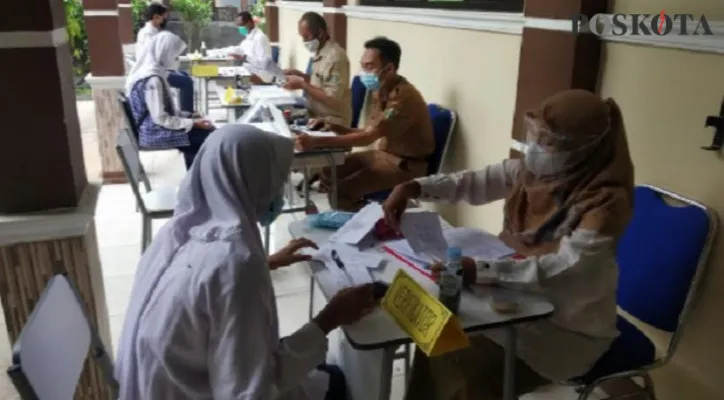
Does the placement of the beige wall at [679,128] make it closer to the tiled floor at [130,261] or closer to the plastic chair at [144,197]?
the tiled floor at [130,261]

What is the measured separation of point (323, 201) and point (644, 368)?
2.83 m

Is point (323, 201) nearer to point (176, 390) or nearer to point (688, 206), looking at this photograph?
point (688, 206)

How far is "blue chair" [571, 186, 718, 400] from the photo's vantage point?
65.3 inches

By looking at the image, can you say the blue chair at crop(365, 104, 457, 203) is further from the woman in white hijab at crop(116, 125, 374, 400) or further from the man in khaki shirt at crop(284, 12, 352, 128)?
the woman in white hijab at crop(116, 125, 374, 400)

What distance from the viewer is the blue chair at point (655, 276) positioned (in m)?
1.66

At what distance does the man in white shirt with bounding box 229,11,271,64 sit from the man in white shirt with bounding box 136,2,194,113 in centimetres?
71

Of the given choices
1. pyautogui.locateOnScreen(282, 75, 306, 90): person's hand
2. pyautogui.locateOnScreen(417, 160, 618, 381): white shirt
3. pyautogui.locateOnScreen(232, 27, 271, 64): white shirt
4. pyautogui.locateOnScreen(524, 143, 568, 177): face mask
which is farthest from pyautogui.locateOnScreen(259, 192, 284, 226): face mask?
pyautogui.locateOnScreen(232, 27, 271, 64): white shirt

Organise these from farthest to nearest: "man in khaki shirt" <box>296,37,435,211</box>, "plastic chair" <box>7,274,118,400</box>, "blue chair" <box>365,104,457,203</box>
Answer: "blue chair" <box>365,104,457,203</box> < "man in khaki shirt" <box>296,37,435,211</box> < "plastic chair" <box>7,274,118,400</box>

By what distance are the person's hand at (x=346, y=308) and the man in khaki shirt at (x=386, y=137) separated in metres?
1.61

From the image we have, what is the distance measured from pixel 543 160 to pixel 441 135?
1.57m

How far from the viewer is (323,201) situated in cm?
423

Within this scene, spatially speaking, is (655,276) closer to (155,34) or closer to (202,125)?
(202,125)

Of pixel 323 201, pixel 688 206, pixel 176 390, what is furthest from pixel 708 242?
pixel 323 201

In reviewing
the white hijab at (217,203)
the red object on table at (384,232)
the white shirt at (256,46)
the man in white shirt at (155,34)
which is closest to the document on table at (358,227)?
the red object on table at (384,232)
